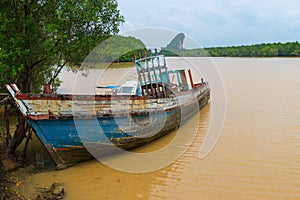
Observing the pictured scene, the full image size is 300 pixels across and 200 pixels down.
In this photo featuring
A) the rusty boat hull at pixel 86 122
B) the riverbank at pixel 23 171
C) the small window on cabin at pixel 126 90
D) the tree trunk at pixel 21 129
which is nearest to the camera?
the riverbank at pixel 23 171

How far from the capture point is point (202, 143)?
919cm

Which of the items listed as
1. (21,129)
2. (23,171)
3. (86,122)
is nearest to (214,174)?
(86,122)

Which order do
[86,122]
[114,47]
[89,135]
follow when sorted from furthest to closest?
[114,47], [89,135], [86,122]

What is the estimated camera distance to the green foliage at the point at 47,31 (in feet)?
21.8

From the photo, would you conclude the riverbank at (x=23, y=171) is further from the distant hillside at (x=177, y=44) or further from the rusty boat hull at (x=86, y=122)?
the distant hillside at (x=177, y=44)

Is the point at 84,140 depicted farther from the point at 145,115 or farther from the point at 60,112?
the point at 145,115

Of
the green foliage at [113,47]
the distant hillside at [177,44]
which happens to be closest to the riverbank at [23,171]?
the green foliage at [113,47]

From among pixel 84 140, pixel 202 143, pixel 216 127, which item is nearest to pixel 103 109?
pixel 84 140

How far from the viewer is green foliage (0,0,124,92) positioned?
6637 mm

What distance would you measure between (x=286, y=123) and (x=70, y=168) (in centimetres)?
796

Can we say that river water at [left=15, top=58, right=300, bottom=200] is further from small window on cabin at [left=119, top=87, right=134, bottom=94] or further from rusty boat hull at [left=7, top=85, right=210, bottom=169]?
small window on cabin at [left=119, top=87, right=134, bottom=94]

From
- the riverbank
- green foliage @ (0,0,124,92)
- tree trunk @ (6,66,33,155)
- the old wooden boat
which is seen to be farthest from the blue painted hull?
green foliage @ (0,0,124,92)

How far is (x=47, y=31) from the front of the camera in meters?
7.48

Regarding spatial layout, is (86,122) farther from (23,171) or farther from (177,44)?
(177,44)
